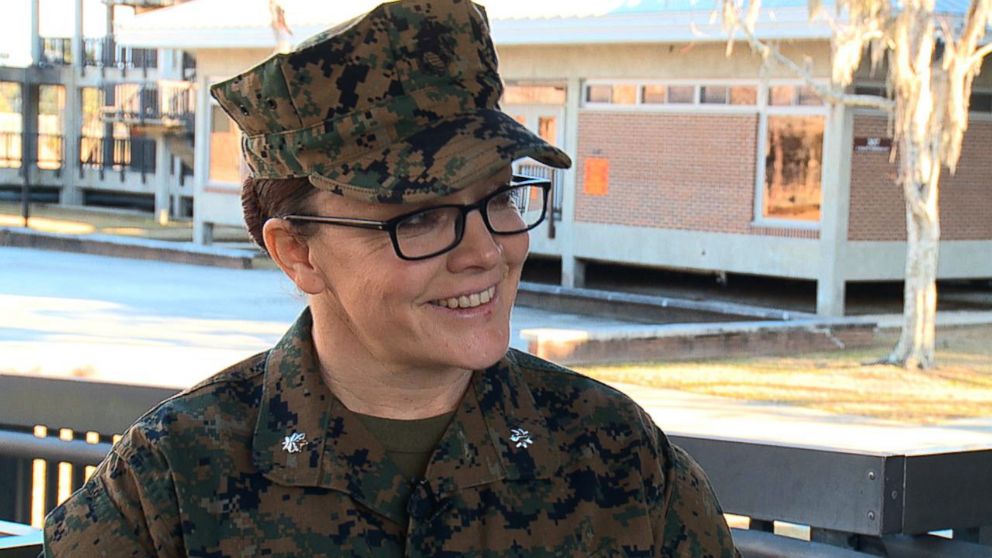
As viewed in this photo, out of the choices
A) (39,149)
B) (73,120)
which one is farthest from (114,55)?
(39,149)

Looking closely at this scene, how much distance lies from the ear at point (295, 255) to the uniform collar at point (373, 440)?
3.3 inches

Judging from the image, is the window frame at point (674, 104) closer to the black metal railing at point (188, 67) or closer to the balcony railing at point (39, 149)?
the black metal railing at point (188, 67)

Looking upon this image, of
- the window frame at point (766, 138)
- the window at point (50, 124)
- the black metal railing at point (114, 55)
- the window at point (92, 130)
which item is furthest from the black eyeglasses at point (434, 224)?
the window at point (50, 124)

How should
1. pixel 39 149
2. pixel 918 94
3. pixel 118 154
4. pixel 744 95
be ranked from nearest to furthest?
pixel 918 94 < pixel 744 95 < pixel 118 154 < pixel 39 149

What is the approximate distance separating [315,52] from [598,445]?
2.06ft

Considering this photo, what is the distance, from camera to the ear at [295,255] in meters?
2.02

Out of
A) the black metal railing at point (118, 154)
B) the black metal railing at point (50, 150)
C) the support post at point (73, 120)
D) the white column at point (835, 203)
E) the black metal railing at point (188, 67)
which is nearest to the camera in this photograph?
the white column at point (835, 203)

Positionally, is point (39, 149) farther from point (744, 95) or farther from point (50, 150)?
point (744, 95)

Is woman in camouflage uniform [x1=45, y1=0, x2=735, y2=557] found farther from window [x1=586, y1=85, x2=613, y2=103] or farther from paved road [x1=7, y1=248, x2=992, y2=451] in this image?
window [x1=586, y1=85, x2=613, y2=103]

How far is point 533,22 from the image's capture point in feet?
84.5

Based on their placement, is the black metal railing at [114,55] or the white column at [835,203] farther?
the black metal railing at [114,55]

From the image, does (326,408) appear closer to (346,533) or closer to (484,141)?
(346,533)

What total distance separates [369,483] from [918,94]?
15.8m

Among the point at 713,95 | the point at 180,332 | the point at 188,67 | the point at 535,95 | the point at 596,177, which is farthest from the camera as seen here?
the point at 188,67
